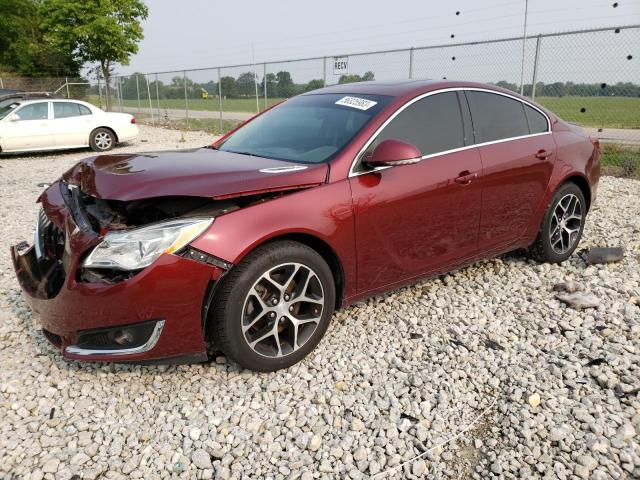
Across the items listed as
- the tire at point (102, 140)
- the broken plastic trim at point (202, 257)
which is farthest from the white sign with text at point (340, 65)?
the broken plastic trim at point (202, 257)

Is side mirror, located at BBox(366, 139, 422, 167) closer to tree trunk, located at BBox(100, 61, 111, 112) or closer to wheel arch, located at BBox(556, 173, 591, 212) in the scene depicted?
wheel arch, located at BBox(556, 173, 591, 212)

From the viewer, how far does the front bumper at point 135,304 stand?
7.89 ft

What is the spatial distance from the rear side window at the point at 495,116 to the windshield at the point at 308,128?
0.83 metres

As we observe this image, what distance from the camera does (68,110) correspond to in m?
12.2

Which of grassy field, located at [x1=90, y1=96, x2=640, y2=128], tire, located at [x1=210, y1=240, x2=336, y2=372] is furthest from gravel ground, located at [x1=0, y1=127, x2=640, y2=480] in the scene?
grassy field, located at [x1=90, y1=96, x2=640, y2=128]

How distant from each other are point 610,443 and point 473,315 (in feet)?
4.49

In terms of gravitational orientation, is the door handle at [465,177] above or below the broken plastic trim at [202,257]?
above

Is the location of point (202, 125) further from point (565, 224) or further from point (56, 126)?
point (565, 224)

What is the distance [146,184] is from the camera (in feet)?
8.38

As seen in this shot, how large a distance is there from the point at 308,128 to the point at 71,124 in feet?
35.3

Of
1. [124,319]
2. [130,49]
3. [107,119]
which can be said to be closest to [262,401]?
[124,319]

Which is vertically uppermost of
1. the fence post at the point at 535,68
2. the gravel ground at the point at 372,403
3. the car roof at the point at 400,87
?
the fence post at the point at 535,68

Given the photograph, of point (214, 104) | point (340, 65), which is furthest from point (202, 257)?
point (214, 104)

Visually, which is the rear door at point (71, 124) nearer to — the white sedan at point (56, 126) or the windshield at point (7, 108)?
the white sedan at point (56, 126)
